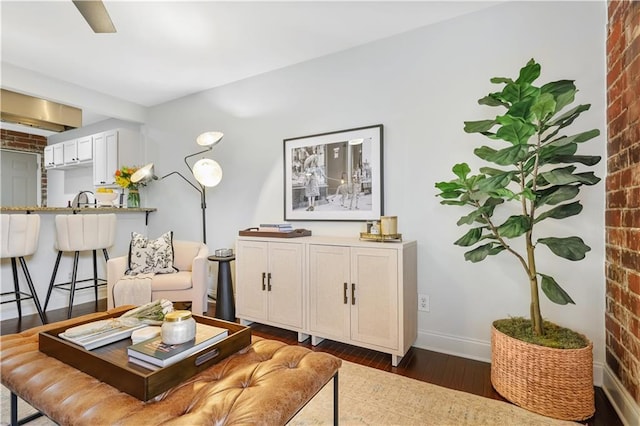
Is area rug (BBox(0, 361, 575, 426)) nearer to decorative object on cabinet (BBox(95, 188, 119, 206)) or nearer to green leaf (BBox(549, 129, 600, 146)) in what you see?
green leaf (BBox(549, 129, 600, 146))

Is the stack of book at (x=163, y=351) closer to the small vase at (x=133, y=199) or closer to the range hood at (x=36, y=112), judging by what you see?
the small vase at (x=133, y=199)

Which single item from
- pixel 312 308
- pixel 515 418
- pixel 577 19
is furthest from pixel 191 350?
pixel 577 19

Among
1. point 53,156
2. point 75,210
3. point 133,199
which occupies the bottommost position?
point 75,210

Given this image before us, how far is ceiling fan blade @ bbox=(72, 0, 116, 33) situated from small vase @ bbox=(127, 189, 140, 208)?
272 cm

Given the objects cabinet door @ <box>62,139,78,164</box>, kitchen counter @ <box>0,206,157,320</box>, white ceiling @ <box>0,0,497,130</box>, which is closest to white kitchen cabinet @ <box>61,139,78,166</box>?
cabinet door @ <box>62,139,78,164</box>

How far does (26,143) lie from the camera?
543 centimetres

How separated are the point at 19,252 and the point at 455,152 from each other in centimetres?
375

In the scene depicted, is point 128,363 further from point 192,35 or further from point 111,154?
point 111,154

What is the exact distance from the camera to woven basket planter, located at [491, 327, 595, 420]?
60.4 inches

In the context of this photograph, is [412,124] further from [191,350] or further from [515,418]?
[191,350]

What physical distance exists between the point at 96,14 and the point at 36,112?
277 centimetres

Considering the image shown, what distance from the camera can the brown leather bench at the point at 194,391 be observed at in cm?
91

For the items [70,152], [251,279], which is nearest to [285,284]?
[251,279]

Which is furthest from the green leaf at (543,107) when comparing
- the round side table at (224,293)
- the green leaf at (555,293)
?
the round side table at (224,293)
